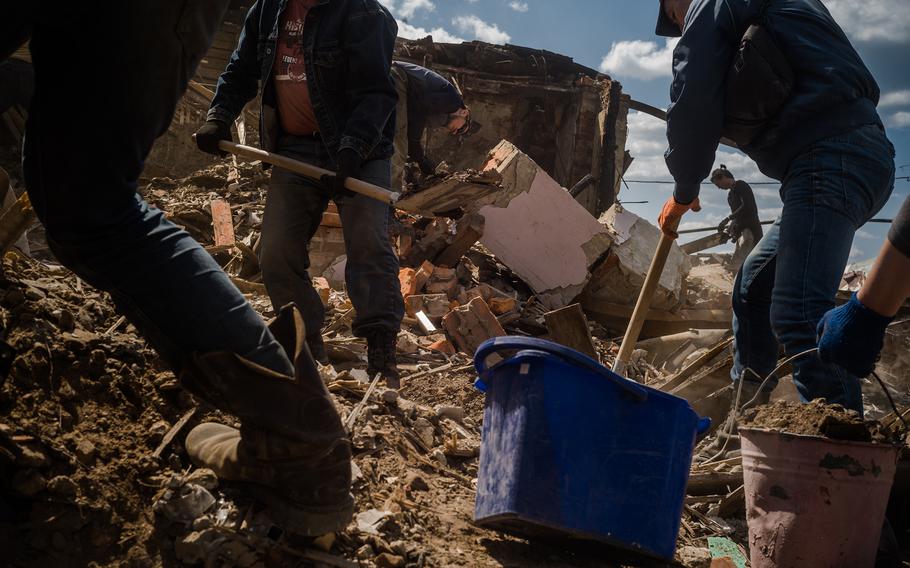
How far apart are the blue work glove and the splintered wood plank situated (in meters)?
5.58

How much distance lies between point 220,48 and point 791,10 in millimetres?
11523

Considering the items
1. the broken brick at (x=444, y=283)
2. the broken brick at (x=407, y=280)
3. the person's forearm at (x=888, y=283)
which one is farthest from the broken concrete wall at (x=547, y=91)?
the person's forearm at (x=888, y=283)

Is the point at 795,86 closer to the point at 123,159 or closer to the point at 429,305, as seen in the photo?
the point at 123,159

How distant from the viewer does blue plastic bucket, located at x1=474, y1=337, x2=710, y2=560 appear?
1.93 m

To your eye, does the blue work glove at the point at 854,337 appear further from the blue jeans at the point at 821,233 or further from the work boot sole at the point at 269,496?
the work boot sole at the point at 269,496

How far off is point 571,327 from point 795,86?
2.81 meters

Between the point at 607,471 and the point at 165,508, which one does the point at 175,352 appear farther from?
the point at 607,471

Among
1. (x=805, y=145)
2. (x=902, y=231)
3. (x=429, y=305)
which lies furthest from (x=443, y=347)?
(x=902, y=231)

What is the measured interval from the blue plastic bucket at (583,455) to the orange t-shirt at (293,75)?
2.00 meters

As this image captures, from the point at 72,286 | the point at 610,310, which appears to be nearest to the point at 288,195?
the point at 72,286

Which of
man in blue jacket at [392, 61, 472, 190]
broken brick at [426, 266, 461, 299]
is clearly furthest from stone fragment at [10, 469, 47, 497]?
man in blue jacket at [392, 61, 472, 190]

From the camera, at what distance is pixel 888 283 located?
179cm

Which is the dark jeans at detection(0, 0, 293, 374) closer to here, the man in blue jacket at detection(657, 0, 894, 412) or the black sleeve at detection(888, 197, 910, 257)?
the black sleeve at detection(888, 197, 910, 257)

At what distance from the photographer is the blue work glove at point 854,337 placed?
74.0 inches
